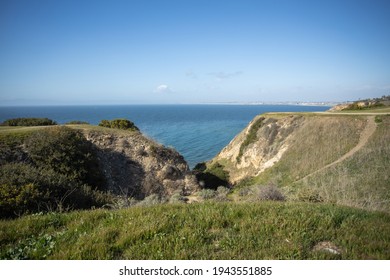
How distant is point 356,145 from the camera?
26.9m

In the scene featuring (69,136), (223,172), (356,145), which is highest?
(69,136)

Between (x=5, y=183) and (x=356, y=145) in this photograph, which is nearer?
(x=5, y=183)

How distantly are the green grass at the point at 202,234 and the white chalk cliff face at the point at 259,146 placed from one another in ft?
90.0

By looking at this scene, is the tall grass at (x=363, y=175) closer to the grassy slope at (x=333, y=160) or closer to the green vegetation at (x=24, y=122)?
the grassy slope at (x=333, y=160)

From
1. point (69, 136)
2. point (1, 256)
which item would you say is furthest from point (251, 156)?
point (1, 256)

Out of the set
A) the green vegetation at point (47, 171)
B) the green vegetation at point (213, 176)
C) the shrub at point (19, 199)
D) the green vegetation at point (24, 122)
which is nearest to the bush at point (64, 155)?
the green vegetation at point (47, 171)

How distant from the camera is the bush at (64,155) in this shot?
56.0 feet

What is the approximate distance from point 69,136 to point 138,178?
7.01 meters

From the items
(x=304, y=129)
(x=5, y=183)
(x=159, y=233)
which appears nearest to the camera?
(x=159, y=233)

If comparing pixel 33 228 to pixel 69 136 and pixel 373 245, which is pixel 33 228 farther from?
pixel 69 136

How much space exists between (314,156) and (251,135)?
13.6 m

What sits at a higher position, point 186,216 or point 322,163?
point 186,216

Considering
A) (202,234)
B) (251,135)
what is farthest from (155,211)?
(251,135)

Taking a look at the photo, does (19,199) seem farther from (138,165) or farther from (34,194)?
(138,165)
